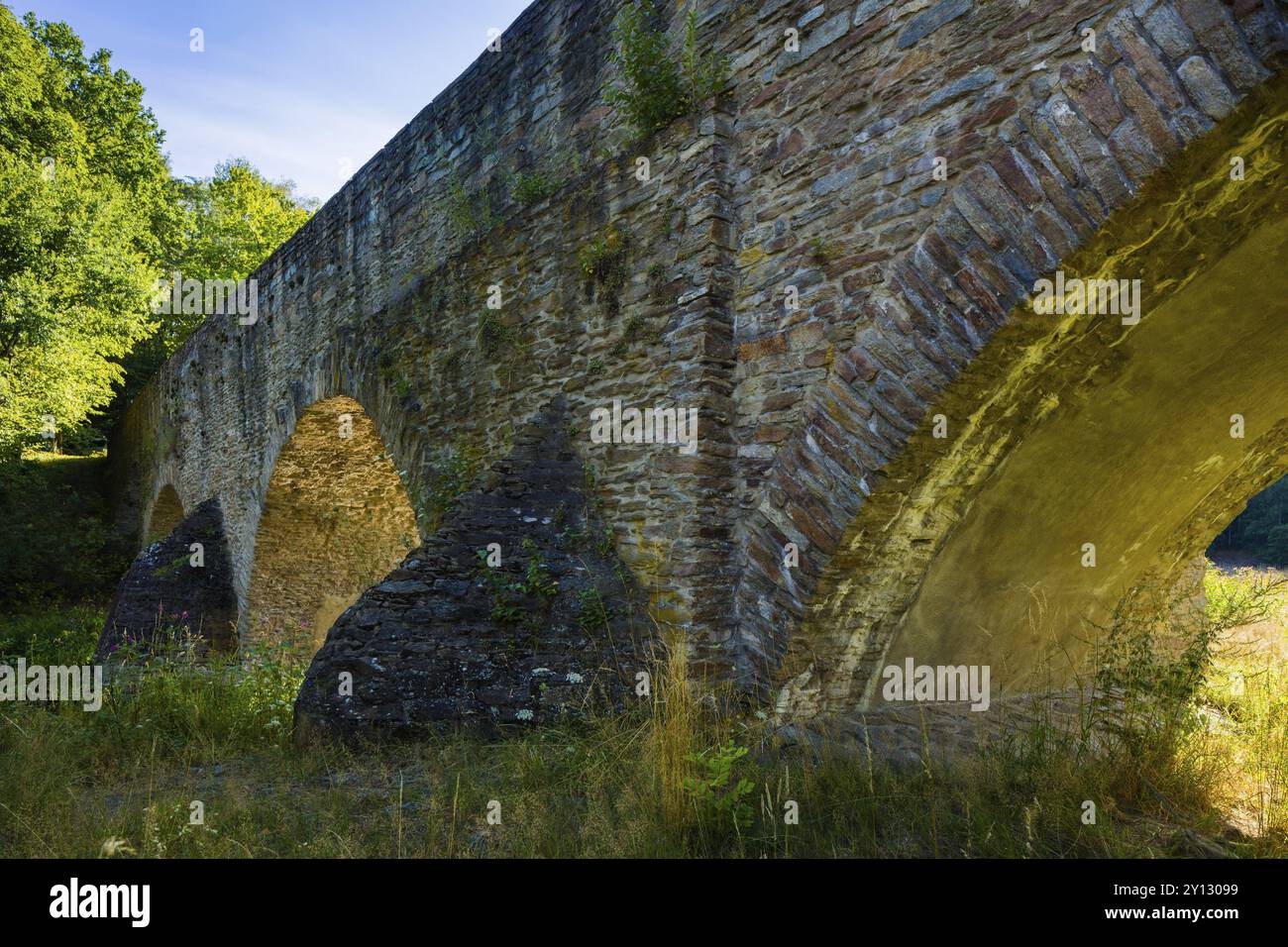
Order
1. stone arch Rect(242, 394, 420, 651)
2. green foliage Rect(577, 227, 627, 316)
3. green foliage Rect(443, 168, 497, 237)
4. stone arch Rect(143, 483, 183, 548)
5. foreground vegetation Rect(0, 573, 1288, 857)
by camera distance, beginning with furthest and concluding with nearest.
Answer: stone arch Rect(143, 483, 183, 548) < stone arch Rect(242, 394, 420, 651) < green foliage Rect(443, 168, 497, 237) < green foliage Rect(577, 227, 627, 316) < foreground vegetation Rect(0, 573, 1288, 857)

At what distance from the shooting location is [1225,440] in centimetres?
473

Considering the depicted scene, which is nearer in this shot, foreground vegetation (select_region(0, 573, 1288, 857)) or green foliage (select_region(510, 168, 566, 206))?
foreground vegetation (select_region(0, 573, 1288, 857))

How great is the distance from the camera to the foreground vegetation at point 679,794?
2969 mm

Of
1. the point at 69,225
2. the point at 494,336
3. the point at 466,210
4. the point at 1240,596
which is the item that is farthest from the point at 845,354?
the point at 69,225

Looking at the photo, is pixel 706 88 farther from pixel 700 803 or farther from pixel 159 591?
pixel 159 591

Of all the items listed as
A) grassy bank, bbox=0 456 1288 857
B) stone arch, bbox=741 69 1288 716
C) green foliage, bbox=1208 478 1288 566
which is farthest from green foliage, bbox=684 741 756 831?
green foliage, bbox=1208 478 1288 566

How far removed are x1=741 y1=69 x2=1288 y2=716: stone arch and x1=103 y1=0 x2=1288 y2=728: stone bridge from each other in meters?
0.02

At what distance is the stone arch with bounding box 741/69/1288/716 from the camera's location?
10.0ft

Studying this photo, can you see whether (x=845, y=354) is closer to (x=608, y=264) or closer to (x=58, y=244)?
(x=608, y=264)

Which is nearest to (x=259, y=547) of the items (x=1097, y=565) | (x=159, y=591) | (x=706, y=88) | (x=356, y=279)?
(x=159, y=591)

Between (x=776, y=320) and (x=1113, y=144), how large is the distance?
1.79 m

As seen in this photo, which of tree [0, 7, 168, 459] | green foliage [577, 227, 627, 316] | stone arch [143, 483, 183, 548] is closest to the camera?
green foliage [577, 227, 627, 316]

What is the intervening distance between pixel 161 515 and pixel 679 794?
19669mm

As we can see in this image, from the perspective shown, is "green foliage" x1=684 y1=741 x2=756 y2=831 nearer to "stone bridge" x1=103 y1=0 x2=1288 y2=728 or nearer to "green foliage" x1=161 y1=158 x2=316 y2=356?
"stone bridge" x1=103 y1=0 x2=1288 y2=728
